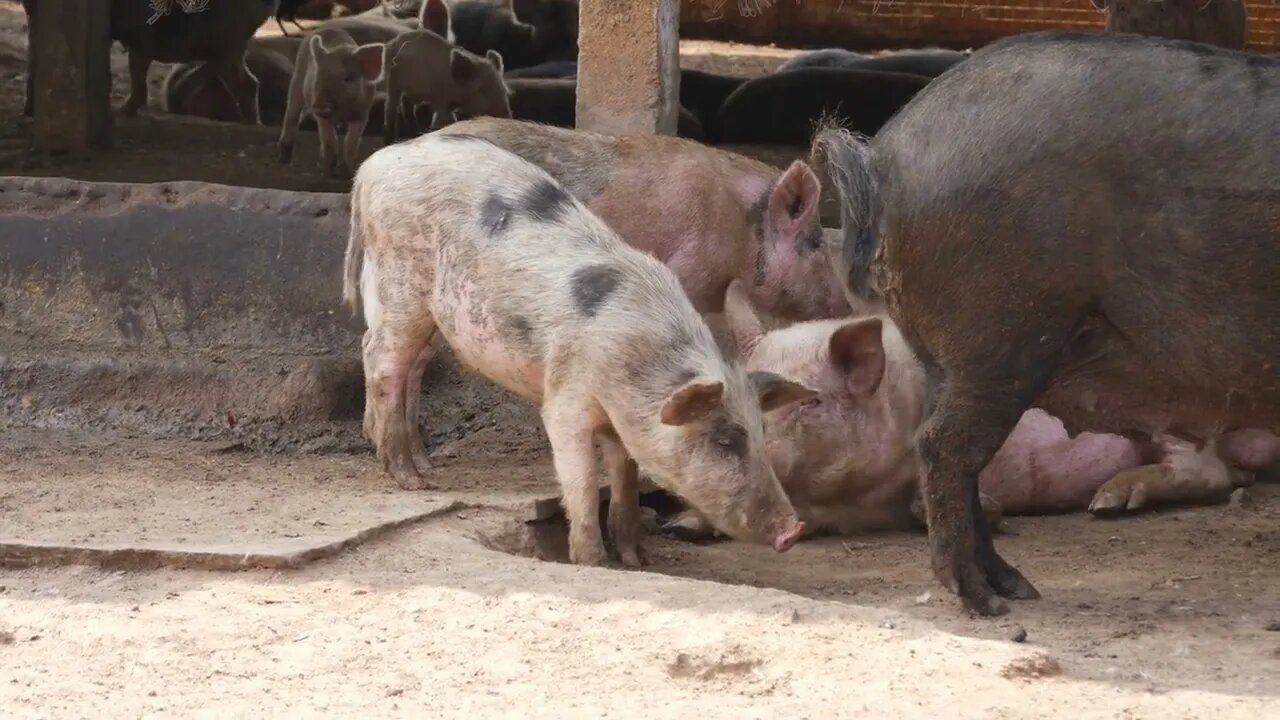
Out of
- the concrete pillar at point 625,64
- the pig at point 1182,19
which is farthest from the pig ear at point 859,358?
the pig at point 1182,19

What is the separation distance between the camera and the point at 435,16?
43.4 ft

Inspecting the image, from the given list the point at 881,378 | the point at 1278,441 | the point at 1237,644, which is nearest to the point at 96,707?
the point at 1237,644

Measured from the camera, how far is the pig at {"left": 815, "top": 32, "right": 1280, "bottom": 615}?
4488mm

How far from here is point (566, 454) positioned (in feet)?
17.4

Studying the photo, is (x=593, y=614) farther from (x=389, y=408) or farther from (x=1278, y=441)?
(x=1278, y=441)

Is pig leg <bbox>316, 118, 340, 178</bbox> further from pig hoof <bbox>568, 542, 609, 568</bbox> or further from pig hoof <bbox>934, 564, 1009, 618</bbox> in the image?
pig hoof <bbox>934, 564, 1009, 618</bbox>

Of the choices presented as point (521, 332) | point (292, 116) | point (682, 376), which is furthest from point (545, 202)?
point (292, 116)

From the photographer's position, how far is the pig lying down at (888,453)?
6.02 metres

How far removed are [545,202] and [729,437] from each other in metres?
1.08

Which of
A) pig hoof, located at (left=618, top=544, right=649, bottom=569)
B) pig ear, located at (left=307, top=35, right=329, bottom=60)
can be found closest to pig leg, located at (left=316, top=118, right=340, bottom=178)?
pig ear, located at (left=307, top=35, right=329, bottom=60)

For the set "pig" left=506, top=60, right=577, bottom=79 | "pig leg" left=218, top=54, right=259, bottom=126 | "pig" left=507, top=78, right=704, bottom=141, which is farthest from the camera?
"pig" left=506, top=60, right=577, bottom=79

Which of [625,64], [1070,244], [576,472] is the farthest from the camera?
[625,64]

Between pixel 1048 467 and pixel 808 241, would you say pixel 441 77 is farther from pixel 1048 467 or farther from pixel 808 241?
pixel 1048 467

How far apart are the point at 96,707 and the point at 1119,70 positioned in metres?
2.79
